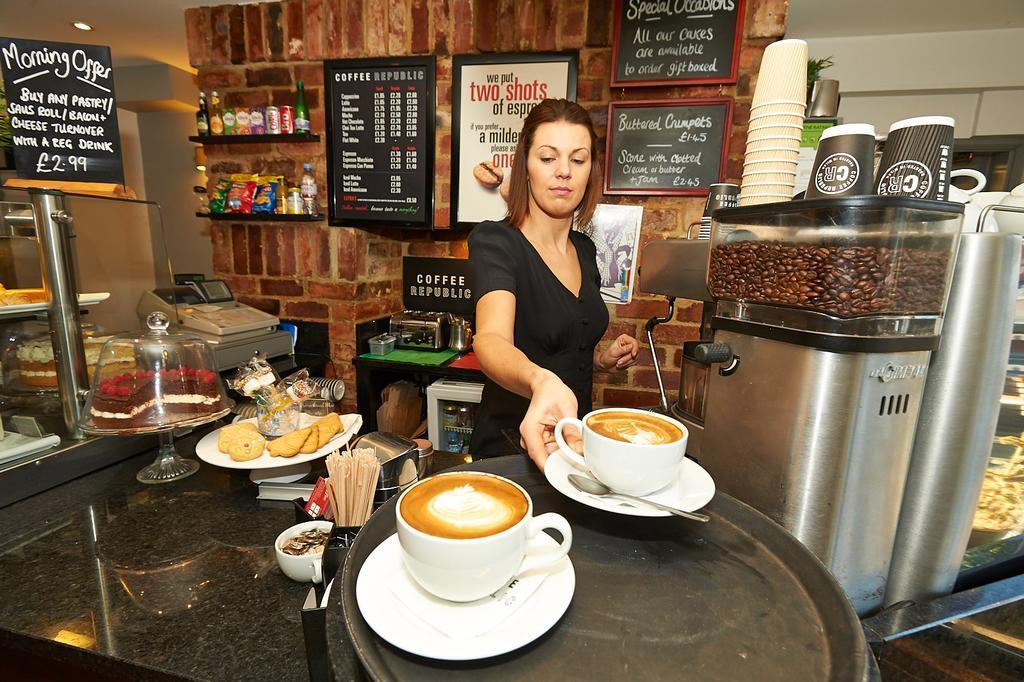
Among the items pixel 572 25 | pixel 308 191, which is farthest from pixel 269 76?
pixel 572 25

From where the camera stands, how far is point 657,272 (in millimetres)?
1027

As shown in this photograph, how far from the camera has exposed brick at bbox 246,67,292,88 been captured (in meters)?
2.40

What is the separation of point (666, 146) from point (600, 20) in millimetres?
606

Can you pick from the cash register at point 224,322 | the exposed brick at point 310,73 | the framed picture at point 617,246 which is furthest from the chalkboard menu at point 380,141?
the framed picture at point 617,246

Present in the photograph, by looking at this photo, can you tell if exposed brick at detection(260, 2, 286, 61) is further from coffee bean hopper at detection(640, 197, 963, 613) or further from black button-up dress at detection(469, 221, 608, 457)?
coffee bean hopper at detection(640, 197, 963, 613)

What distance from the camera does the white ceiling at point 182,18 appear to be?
286 cm

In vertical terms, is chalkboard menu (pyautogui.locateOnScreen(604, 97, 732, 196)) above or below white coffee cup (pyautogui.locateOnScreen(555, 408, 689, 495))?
above

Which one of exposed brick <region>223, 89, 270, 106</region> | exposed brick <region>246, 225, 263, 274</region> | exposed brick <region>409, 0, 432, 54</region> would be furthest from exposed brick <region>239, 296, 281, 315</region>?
exposed brick <region>409, 0, 432, 54</region>

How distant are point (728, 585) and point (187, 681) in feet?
2.24

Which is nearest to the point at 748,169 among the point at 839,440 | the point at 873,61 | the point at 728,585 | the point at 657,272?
the point at 657,272

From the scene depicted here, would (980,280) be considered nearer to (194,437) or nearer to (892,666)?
(892,666)

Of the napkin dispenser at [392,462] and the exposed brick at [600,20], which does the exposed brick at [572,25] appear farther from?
the napkin dispenser at [392,462]

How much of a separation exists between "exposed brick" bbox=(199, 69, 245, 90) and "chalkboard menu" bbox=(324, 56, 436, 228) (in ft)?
1.65

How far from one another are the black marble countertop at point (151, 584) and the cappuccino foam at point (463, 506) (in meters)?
0.34
